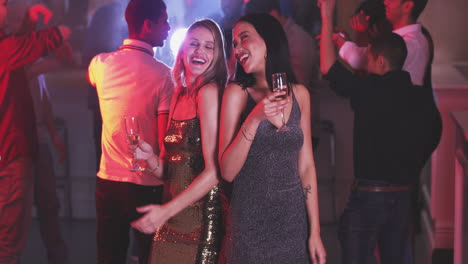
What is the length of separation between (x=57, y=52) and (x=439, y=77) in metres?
2.78

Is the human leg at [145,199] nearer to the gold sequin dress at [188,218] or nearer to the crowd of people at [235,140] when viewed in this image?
the crowd of people at [235,140]

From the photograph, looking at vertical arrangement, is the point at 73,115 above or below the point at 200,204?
below

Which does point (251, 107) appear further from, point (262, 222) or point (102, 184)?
point (102, 184)

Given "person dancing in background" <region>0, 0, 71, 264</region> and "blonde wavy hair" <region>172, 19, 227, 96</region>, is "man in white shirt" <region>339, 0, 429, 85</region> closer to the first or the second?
"blonde wavy hair" <region>172, 19, 227, 96</region>

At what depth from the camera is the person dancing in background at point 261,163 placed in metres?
2.24

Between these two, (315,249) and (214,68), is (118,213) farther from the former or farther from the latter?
(315,249)

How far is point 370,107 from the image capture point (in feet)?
9.46

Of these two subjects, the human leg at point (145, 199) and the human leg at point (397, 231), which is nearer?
the human leg at point (397, 231)

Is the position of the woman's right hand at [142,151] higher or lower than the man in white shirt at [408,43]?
lower

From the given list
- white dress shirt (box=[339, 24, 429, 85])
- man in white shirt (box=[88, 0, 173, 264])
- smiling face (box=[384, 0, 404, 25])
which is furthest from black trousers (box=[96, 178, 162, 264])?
smiling face (box=[384, 0, 404, 25])

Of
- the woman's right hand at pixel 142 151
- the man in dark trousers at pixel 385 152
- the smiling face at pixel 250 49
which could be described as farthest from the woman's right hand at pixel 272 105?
the man in dark trousers at pixel 385 152

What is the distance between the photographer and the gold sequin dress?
2.45 meters

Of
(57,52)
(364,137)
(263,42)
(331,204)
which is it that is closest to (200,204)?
(263,42)

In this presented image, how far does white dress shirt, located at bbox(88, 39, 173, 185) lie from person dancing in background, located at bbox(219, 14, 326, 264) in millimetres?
873
